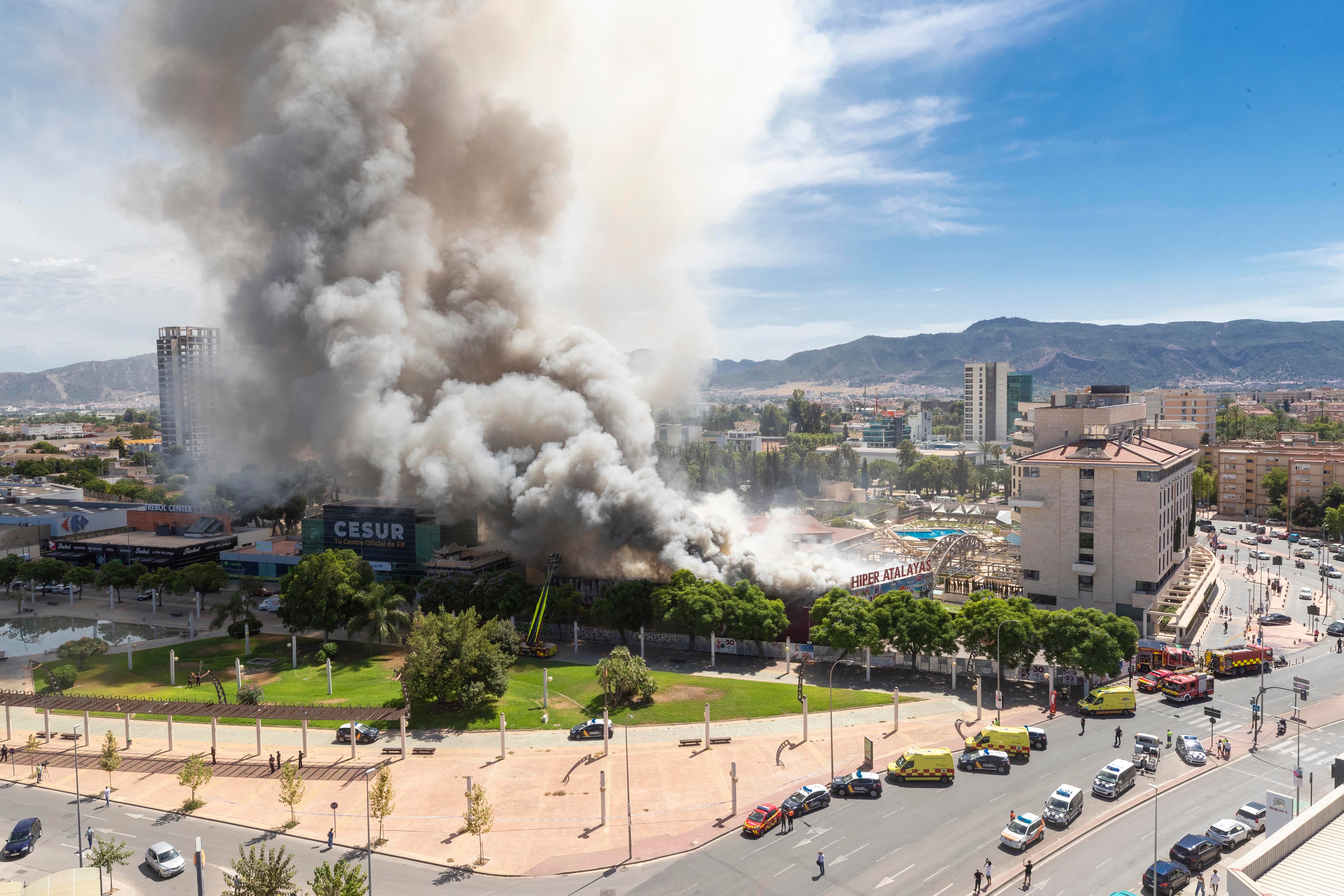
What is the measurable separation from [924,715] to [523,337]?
41675mm

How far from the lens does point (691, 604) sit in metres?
46.4

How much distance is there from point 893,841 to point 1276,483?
3796 inches

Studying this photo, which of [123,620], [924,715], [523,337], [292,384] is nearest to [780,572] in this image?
[924,715]

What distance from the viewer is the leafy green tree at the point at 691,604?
46.2 m

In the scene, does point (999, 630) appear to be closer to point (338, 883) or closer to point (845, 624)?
point (845, 624)

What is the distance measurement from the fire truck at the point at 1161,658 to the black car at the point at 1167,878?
23549 mm

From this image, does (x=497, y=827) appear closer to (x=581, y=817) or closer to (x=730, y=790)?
(x=581, y=817)

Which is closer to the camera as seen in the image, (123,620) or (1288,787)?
(1288,787)

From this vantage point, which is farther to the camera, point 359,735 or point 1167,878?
point 359,735

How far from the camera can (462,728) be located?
1506 inches

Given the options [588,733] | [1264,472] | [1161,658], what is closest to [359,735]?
[588,733]

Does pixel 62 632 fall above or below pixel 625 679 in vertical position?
below

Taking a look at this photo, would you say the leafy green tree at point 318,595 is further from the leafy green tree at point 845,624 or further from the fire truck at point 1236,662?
the fire truck at point 1236,662

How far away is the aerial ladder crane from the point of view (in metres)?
49.5
